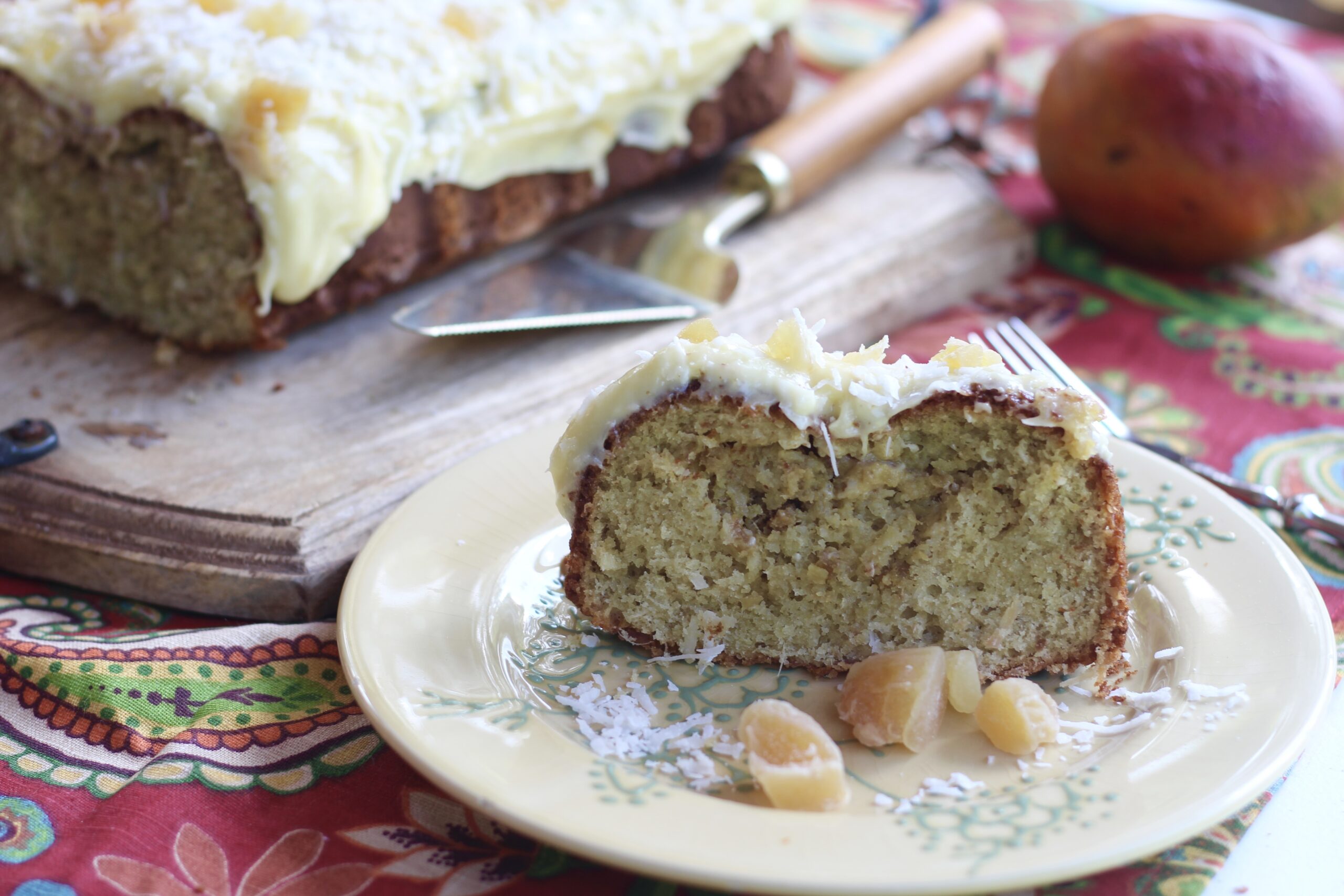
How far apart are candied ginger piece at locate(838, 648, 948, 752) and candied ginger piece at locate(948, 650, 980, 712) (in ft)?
0.04

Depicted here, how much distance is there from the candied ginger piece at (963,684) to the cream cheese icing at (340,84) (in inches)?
68.0

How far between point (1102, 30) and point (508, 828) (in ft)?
9.10

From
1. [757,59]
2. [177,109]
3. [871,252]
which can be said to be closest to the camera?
[177,109]

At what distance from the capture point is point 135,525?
7.79ft

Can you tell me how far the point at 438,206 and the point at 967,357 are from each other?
167 centimetres

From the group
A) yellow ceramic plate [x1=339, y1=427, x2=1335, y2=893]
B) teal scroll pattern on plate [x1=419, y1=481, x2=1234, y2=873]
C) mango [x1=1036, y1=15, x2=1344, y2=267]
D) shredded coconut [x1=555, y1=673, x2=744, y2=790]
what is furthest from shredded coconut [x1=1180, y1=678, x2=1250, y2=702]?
mango [x1=1036, y1=15, x2=1344, y2=267]

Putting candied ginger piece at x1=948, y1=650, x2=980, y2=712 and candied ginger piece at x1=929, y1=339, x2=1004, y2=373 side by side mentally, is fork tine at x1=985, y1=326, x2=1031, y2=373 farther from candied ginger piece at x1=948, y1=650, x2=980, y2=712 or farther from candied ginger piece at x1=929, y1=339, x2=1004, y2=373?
candied ginger piece at x1=948, y1=650, x2=980, y2=712

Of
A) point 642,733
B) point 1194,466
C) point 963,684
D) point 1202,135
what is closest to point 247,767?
point 642,733

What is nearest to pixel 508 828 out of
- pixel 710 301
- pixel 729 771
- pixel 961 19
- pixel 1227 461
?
pixel 729 771

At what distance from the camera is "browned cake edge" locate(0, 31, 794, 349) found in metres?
2.93

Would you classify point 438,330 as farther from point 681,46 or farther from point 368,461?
point 681,46

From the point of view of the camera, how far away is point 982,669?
2.06 meters

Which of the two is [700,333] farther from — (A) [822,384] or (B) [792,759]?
(B) [792,759]

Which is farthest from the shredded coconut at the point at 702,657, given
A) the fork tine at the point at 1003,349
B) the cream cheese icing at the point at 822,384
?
the fork tine at the point at 1003,349
